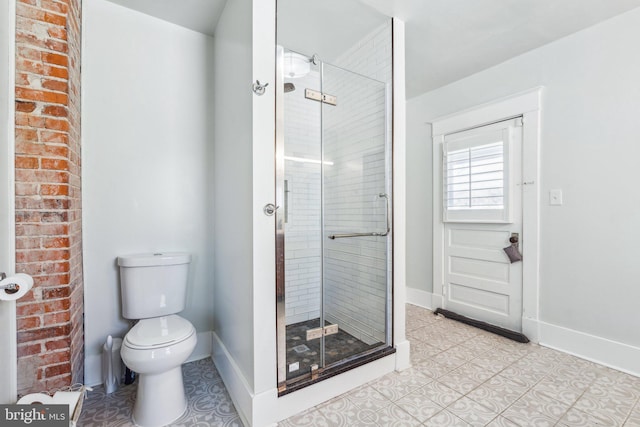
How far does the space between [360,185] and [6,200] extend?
1756mm

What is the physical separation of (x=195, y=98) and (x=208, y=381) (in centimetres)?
197

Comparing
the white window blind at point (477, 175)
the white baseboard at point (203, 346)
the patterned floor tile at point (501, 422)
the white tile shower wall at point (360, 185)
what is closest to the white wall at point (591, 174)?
the white window blind at point (477, 175)

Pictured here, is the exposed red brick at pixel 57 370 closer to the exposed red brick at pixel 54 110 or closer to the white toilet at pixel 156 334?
the white toilet at pixel 156 334

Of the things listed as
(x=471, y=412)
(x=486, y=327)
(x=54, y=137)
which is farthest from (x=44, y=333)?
(x=486, y=327)

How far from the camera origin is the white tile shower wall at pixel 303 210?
5.97 ft

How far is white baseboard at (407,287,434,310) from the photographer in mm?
3189

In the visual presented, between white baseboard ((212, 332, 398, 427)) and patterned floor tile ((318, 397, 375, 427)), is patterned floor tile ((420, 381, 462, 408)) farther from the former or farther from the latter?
patterned floor tile ((318, 397, 375, 427))

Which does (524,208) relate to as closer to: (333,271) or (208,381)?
(333,271)

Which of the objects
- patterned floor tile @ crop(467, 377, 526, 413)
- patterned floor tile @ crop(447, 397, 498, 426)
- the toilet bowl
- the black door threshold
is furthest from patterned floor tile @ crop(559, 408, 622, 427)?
the toilet bowl

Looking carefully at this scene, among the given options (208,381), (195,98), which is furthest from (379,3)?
(208,381)

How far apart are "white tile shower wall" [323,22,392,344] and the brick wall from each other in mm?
1388

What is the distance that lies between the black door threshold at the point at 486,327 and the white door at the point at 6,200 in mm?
3054

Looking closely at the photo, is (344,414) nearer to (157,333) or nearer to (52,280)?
(157,333)

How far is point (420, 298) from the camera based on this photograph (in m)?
3.29
